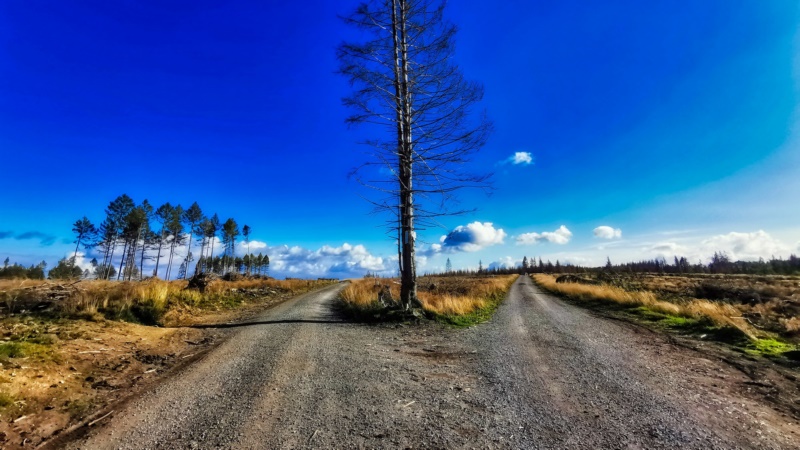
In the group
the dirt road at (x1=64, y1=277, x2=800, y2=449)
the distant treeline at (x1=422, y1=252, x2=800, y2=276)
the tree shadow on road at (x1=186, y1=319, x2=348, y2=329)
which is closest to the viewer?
the dirt road at (x1=64, y1=277, x2=800, y2=449)

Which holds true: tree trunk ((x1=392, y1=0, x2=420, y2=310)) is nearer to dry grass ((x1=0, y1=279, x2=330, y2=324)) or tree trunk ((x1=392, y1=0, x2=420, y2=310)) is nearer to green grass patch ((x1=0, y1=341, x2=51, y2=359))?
dry grass ((x1=0, y1=279, x2=330, y2=324))

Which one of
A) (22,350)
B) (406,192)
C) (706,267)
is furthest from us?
(706,267)

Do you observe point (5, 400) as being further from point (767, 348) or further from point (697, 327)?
point (697, 327)

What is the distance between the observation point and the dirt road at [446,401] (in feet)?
10.2

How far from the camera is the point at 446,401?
398cm

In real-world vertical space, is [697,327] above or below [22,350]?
below

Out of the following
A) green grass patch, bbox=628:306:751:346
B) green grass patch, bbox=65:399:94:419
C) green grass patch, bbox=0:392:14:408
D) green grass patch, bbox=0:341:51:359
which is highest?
green grass patch, bbox=0:341:51:359

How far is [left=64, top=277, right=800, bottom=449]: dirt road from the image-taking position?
3105 mm

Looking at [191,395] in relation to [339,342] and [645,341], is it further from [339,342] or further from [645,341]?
[645,341]

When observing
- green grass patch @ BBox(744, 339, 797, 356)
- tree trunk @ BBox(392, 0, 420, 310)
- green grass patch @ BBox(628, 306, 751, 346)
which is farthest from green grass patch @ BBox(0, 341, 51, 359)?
green grass patch @ BBox(628, 306, 751, 346)

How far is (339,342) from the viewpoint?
6934mm

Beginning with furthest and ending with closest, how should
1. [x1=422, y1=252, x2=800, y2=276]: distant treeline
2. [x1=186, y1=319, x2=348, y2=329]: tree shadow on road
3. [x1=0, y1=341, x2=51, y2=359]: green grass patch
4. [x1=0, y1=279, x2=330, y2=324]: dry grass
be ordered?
1. [x1=422, y1=252, x2=800, y2=276]: distant treeline
2. [x1=186, y1=319, x2=348, y2=329]: tree shadow on road
3. [x1=0, y1=279, x2=330, y2=324]: dry grass
4. [x1=0, y1=341, x2=51, y2=359]: green grass patch

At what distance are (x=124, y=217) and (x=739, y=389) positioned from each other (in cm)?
6908

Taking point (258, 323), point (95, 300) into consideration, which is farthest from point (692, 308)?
point (95, 300)
